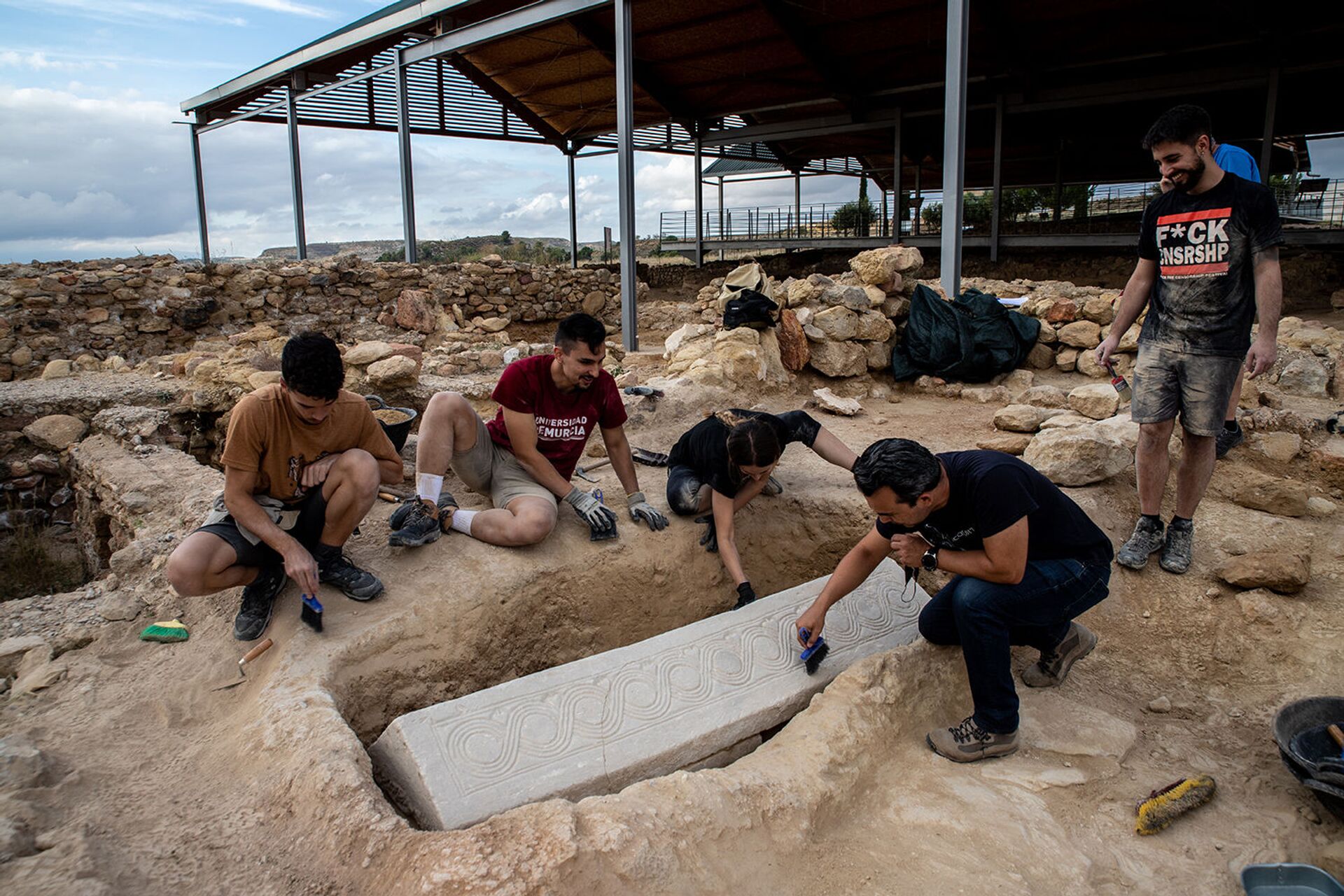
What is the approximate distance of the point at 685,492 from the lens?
3910mm

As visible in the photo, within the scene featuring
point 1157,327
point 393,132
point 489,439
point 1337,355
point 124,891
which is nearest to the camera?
point 124,891

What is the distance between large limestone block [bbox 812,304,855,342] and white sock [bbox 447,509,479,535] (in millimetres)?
3868

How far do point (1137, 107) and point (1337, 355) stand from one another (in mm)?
10315

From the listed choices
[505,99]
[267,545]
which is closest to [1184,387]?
[267,545]

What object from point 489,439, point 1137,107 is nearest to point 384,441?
point 489,439

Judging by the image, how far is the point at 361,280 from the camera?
10891 mm

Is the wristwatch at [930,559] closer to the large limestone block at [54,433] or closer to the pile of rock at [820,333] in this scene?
the pile of rock at [820,333]

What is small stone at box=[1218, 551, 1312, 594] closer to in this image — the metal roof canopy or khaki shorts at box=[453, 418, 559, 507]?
khaki shorts at box=[453, 418, 559, 507]

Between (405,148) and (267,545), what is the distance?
383 inches

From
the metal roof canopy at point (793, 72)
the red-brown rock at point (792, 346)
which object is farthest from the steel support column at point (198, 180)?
the red-brown rock at point (792, 346)

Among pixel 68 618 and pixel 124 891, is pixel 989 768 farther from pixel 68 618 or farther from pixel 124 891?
pixel 68 618

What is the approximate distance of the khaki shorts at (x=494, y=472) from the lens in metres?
3.68

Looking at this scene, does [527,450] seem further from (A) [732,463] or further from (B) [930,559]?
(B) [930,559]

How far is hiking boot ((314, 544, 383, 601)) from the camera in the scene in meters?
3.05
